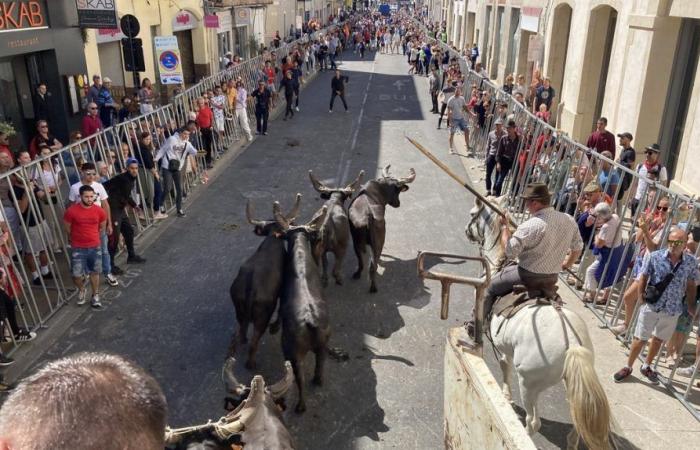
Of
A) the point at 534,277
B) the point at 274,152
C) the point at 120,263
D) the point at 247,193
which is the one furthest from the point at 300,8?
the point at 534,277

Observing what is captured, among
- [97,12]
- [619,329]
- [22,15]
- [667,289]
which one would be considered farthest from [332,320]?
[97,12]

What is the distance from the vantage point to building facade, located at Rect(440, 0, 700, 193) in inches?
486

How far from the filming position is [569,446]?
214 inches

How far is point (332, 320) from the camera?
27.1 feet

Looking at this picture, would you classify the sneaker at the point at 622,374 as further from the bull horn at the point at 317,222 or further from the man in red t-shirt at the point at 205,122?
the man in red t-shirt at the point at 205,122

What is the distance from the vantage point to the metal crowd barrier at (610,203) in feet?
23.1

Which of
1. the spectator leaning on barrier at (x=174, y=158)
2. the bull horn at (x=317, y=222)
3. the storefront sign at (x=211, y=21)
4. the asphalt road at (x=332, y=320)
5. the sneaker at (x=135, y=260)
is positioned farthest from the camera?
the storefront sign at (x=211, y=21)

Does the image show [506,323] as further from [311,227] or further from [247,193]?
[247,193]

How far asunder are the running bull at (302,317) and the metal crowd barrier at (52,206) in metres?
3.52

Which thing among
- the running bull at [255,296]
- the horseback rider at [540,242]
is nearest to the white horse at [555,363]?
the horseback rider at [540,242]

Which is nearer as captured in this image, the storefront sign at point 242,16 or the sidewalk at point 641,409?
the sidewalk at point 641,409

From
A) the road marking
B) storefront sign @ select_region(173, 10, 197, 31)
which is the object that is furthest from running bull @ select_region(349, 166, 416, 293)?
storefront sign @ select_region(173, 10, 197, 31)

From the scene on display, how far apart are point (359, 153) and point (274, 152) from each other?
99.5 inches

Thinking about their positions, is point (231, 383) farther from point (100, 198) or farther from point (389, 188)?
point (389, 188)
